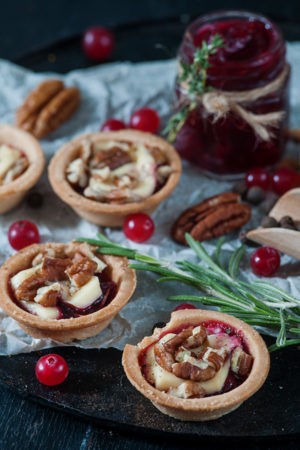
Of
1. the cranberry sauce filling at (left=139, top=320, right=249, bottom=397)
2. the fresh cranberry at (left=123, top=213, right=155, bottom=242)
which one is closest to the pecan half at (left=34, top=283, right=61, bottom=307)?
the cranberry sauce filling at (left=139, top=320, right=249, bottom=397)

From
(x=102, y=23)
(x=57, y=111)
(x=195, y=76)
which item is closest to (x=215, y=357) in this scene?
(x=195, y=76)

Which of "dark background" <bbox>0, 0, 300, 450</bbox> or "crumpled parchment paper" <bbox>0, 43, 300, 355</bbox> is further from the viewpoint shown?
"dark background" <bbox>0, 0, 300, 450</bbox>

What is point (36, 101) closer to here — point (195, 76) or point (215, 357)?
point (195, 76)

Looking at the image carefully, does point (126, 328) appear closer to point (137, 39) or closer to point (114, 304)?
point (114, 304)

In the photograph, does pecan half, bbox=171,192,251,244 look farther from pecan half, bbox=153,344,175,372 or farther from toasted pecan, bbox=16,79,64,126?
toasted pecan, bbox=16,79,64,126

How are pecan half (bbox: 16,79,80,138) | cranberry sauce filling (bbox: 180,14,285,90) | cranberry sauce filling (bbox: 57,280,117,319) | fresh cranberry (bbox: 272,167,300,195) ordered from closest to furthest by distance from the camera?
cranberry sauce filling (bbox: 57,280,117,319) → cranberry sauce filling (bbox: 180,14,285,90) → fresh cranberry (bbox: 272,167,300,195) → pecan half (bbox: 16,79,80,138)

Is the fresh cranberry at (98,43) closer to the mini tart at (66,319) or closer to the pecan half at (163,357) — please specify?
the mini tart at (66,319)

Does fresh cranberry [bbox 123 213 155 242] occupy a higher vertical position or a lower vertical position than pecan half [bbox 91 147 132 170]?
lower
